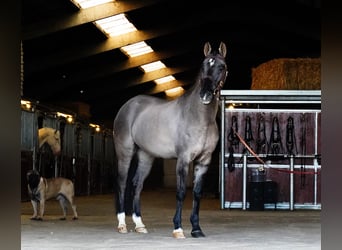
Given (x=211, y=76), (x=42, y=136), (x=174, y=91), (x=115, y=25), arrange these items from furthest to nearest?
1. (x=174, y=91)
2. (x=115, y=25)
3. (x=42, y=136)
4. (x=211, y=76)

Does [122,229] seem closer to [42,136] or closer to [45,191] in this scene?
[45,191]

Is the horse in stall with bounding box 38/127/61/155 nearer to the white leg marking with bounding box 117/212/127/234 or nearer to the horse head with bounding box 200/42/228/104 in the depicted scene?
the white leg marking with bounding box 117/212/127/234

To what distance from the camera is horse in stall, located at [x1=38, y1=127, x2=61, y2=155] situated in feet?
47.3

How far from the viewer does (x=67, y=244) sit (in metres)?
4.82

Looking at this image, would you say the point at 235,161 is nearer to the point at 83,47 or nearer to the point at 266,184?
the point at 266,184

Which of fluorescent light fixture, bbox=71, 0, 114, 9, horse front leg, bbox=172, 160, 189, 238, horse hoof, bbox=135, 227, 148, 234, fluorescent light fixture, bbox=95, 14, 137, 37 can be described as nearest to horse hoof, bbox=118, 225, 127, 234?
horse hoof, bbox=135, 227, 148, 234

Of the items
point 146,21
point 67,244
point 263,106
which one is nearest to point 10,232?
point 67,244

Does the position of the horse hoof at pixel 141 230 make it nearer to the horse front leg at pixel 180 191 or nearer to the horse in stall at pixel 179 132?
the horse in stall at pixel 179 132

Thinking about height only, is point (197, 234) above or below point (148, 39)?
below

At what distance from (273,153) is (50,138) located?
6.03 m

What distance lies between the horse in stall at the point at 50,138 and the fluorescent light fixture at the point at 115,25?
13.2 ft

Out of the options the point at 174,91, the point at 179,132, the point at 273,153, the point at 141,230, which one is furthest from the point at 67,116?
the point at 174,91

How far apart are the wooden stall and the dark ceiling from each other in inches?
236

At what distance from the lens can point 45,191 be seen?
27.2ft
